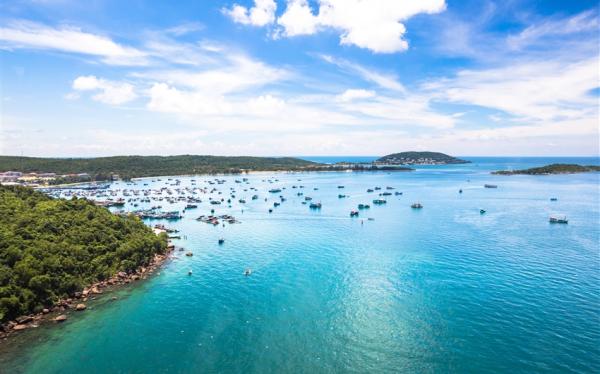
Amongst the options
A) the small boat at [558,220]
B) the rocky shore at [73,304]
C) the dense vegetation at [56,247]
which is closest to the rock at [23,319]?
the rocky shore at [73,304]

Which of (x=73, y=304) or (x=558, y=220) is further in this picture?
(x=558, y=220)

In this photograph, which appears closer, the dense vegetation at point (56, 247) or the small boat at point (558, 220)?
the dense vegetation at point (56, 247)

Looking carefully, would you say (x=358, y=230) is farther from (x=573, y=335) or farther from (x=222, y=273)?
(x=573, y=335)

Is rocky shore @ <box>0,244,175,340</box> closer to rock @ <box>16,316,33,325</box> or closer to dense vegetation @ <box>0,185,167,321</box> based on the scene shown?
rock @ <box>16,316,33,325</box>

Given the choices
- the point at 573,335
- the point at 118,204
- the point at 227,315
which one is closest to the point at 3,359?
the point at 227,315

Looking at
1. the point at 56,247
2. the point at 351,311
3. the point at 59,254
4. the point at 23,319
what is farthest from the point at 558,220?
the point at 23,319

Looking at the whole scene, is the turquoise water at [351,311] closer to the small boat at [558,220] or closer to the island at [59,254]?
the island at [59,254]

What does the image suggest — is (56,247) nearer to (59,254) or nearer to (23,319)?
(59,254)
